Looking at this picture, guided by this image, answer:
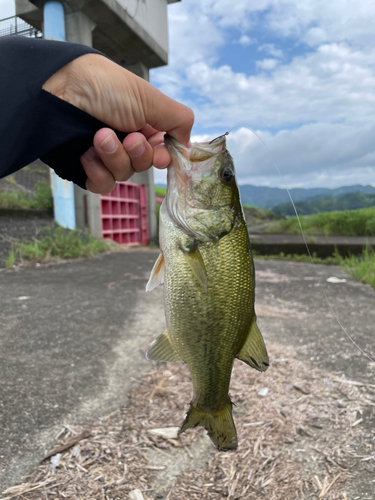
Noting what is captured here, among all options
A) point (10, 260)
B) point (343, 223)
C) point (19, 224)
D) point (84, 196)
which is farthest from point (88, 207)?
point (343, 223)

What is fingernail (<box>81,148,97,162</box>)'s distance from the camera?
5.75ft

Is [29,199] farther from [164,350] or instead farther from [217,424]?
[217,424]

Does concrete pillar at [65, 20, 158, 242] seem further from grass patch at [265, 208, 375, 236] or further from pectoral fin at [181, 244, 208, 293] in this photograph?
pectoral fin at [181, 244, 208, 293]

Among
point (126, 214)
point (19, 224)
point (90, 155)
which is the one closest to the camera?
point (90, 155)

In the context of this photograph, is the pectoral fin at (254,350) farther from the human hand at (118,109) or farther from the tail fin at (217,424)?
the human hand at (118,109)

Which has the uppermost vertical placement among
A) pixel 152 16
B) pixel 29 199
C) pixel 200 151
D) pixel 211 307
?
pixel 152 16

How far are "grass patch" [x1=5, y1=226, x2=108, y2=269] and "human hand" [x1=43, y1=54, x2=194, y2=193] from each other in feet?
20.4

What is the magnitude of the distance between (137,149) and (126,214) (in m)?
11.3

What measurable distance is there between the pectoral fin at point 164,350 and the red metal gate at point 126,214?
1000 cm

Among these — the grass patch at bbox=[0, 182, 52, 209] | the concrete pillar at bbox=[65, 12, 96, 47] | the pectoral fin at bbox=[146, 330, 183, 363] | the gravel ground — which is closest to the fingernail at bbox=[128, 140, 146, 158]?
the pectoral fin at bbox=[146, 330, 183, 363]

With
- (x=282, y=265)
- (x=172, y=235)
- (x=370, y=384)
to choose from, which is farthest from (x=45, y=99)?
(x=282, y=265)

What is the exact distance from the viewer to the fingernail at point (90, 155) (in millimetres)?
1752

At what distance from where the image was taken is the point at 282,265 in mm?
8594

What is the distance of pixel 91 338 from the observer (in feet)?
11.7
